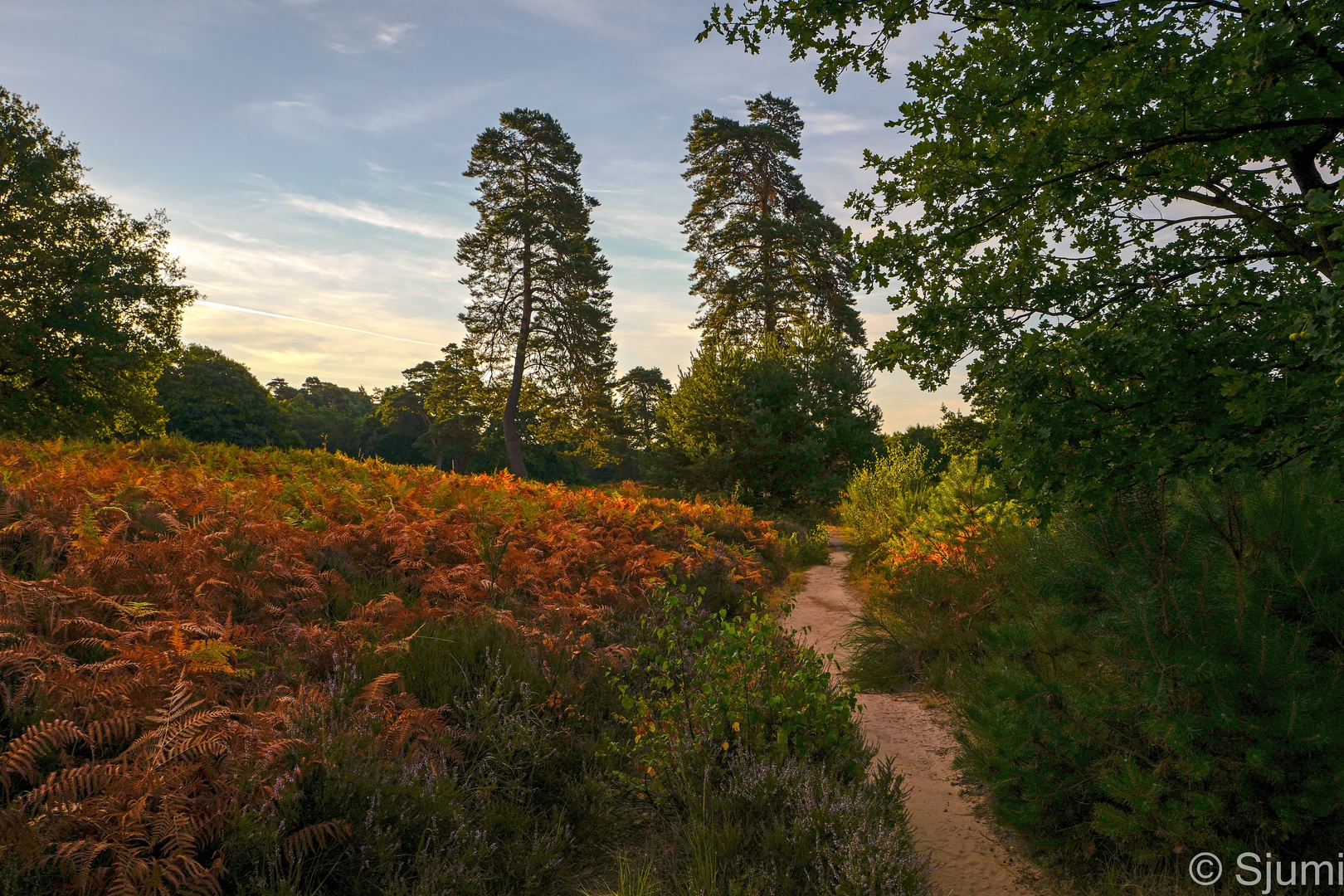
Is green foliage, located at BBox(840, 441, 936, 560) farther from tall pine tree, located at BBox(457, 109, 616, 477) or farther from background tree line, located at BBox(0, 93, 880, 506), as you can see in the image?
tall pine tree, located at BBox(457, 109, 616, 477)

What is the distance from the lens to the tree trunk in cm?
2947

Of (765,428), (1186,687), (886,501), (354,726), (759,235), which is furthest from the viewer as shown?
(759,235)

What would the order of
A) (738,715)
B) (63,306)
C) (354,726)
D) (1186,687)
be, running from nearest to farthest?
(1186,687)
(354,726)
(738,715)
(63,306)

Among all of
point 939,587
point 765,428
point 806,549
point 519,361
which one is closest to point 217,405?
point 519,361

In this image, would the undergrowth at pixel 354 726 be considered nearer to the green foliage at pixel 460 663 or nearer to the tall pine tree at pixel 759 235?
the green foliage at pixel 460 663

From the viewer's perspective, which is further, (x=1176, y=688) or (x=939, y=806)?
(x=939, y=806)

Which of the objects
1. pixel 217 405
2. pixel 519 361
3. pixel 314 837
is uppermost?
pixel 519 361

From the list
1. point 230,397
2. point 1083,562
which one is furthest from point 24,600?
point 230,397

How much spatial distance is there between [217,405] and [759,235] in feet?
95.4

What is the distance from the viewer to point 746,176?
30922 millimetres

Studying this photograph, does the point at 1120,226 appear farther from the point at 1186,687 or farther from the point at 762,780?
the point at 762,780

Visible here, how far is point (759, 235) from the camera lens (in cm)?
2922

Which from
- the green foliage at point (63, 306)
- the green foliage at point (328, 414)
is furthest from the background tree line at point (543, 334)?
the green foliage at point (328, 414)

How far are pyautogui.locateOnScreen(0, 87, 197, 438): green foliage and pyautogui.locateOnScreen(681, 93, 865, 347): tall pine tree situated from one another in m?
21.7
